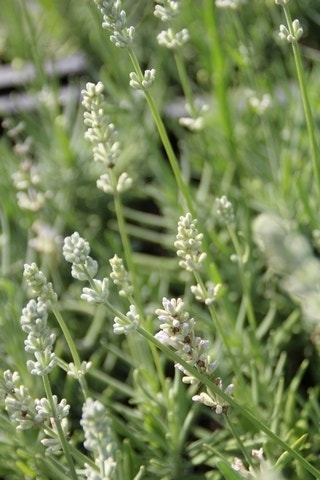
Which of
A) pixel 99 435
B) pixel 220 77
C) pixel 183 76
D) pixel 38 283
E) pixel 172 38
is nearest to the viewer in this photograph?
pixel 99 435

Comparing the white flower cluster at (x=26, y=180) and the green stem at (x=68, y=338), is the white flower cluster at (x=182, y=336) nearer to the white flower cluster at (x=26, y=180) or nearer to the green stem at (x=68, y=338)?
the green stem at (x=68, y=338)

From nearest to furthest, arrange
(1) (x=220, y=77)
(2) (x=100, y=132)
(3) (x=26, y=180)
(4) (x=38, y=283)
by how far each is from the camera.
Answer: (4) (x=38, y=283)
(2) (x=100, y=132)
(3) (x=26, y=180)
(1) (x=220, y=77)

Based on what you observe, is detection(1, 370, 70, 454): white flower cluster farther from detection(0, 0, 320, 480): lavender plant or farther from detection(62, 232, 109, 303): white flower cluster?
detection(62, 232, 109, 303): white flower cluster

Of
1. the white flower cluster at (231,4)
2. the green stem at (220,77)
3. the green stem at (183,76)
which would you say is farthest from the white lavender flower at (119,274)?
the green stem at (220,77)

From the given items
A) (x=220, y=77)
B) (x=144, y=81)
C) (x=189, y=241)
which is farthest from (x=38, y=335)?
(x=220, y=77)

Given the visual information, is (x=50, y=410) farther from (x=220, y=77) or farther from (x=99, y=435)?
(x=220, y=77)
